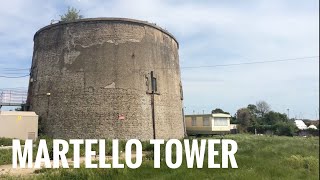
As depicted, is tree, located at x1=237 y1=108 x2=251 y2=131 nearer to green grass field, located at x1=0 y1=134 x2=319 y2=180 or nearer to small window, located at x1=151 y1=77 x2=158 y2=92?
small window, located at x1=151 y1=77 x2=158 y2=92

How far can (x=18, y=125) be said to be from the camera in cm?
1838

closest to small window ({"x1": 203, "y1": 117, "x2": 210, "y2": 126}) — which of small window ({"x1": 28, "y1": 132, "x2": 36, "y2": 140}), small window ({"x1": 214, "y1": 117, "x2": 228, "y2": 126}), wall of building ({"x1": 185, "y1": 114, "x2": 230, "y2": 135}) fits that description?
wall of building ({"x1": 185, "y1": 114, "x2": 230, "y2": 135})

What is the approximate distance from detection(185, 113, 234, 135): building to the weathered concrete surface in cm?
802

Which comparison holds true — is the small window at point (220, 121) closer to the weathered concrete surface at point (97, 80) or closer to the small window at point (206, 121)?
the small window at point (206, 121)

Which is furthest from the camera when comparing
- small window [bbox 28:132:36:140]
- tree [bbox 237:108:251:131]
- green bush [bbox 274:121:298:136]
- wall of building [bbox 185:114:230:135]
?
tree [bbox 237:108:251:131]

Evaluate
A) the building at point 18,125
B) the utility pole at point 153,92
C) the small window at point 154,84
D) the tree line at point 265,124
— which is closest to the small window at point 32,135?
the building at point 18,125

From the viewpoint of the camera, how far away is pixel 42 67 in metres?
21.4

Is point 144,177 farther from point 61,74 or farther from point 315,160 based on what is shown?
point 61,74

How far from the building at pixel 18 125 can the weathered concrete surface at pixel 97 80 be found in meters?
1.12

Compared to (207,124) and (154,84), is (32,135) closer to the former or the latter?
(154,84)

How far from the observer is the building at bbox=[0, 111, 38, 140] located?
706 inches

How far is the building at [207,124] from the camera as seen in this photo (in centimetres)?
2941

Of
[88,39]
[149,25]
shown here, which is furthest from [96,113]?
[149,25]

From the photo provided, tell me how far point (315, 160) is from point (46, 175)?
28.4 feet
